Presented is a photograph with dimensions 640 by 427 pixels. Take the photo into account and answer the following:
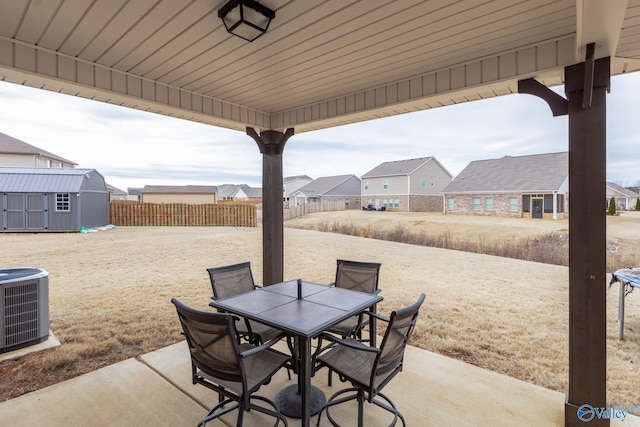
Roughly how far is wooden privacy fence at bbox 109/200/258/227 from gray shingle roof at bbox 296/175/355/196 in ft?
48.0

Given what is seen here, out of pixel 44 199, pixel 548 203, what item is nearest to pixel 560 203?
pixel 548 203

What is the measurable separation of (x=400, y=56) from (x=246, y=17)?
4.30 ft

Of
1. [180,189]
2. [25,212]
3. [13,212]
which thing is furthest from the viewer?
[180,189]

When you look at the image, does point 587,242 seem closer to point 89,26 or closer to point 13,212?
point 89,26

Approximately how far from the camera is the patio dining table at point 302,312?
2016 mm

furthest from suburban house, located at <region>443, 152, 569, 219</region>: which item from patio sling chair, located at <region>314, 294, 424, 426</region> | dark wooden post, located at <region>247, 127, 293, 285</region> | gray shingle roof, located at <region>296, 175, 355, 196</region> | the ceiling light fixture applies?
the ceiling light fixture

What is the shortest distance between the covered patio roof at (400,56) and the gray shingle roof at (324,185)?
27.4 meters

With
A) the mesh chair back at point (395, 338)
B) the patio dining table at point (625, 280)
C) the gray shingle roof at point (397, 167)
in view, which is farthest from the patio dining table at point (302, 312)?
the gray shingle roof at point (397, 167)

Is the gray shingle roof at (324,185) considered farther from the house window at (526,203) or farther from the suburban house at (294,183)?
the house window at (526,203)

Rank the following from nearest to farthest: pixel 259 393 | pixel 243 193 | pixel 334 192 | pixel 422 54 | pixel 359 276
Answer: pixel 422 54
pixel 259 393
pixel 359 276
pixel 334 192
pixel 243 193

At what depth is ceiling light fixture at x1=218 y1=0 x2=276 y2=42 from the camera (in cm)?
177

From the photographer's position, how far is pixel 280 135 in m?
4.28

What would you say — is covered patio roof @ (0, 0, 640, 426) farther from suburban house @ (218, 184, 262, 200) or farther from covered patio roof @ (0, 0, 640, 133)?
suburban house @ (218, 184, 262, 200)

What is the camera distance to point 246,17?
184 centimetres
